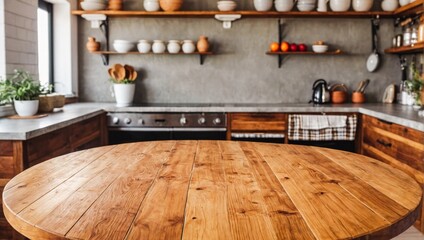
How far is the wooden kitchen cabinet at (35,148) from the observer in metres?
2.27

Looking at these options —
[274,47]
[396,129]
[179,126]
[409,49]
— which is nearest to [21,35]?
[179,126]

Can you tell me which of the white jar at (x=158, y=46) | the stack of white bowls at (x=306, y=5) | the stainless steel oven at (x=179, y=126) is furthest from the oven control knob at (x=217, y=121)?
the stack of white bowls at (x=306, y=5)

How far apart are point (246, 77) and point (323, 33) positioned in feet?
3.01

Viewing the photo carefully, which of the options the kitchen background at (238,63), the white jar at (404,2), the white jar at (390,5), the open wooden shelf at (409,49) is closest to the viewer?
the open wooden shelf at (409,49)

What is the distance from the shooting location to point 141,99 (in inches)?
182

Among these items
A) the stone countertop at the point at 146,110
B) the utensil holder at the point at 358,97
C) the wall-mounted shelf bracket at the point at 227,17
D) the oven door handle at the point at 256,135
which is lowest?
the oven door handle at the point at 256,135

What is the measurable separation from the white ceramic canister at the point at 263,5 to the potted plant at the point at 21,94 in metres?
2.26

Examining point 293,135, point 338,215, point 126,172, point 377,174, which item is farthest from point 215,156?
point 293,135

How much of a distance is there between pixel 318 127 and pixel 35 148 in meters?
2.42

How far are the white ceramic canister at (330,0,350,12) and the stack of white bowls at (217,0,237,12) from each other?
962 millimetres

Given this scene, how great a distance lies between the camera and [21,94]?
2916 millimetres

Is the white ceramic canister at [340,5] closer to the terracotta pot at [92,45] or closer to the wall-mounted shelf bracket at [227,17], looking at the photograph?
the wall-mounted shelf bracket at [227,17]

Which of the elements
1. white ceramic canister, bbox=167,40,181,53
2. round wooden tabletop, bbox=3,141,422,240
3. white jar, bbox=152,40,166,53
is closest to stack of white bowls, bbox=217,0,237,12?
white ceramic canister, bbox=167,40,181,53

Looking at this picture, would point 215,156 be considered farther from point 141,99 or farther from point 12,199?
point 141,99
